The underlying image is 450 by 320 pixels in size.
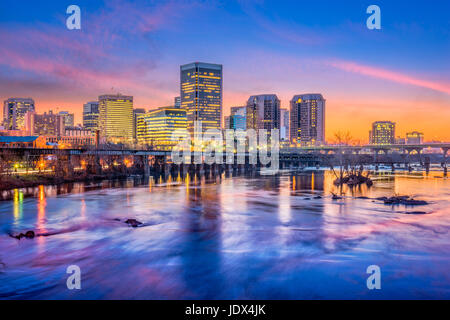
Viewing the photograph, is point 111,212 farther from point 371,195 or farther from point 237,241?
point 371,195

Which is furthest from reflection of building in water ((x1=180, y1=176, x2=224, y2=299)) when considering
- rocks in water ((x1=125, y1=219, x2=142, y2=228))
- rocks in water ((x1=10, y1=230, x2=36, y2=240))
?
rocks in water ((x1=10, y1=230, x2=36, y2=240))

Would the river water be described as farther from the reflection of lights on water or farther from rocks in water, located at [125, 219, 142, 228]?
rocks in water, located at [125, 219, 142, 228]

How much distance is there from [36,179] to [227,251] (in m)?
57.1

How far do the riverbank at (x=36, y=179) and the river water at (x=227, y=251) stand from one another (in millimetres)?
19397

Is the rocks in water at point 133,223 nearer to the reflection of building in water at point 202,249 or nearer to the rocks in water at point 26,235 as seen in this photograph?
the reflection of building in water at point 202,249

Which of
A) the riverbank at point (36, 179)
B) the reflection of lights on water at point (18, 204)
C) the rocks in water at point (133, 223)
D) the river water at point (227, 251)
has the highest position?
the riverbank at point (36, 179)

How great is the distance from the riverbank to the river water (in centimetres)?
1940

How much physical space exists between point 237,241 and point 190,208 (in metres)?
16.7

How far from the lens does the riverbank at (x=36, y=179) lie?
59.7m

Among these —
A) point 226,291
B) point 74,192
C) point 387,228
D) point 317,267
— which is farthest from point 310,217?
point 74,192

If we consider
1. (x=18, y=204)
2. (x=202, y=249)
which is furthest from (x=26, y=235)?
(x=18, y=204)

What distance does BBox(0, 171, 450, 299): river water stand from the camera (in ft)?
56.7

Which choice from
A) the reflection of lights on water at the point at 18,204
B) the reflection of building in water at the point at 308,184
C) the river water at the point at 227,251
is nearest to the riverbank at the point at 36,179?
the reflection of lights on water at the point at 18,204

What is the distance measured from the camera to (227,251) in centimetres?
2355
